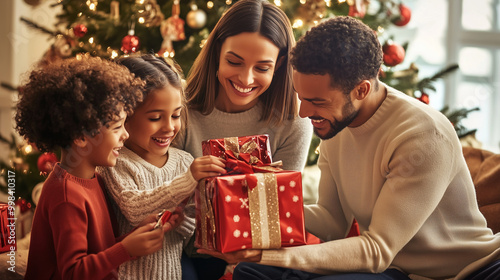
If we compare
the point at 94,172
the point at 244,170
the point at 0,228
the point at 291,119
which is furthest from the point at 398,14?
the point at 0,228

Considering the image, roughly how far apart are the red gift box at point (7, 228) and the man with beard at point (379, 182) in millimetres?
708

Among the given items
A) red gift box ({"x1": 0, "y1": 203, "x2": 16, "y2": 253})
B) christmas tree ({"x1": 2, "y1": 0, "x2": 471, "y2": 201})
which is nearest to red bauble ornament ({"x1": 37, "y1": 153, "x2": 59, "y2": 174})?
christmas tree ({"x1": 2, "y1": 0, "x2": 471, "y2": 201})

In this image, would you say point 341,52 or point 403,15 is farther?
point 403,15

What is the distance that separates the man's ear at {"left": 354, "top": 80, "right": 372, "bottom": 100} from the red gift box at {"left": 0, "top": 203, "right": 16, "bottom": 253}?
104 cm

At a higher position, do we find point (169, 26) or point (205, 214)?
point (169, 26)

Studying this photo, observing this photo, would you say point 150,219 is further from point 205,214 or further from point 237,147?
point 237,147

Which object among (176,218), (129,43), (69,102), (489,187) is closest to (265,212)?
(176,218)

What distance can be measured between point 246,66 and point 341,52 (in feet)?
1.13

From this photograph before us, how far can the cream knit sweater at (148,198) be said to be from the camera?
135 centimetres

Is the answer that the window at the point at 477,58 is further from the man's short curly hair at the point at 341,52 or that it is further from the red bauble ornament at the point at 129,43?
the man's short curly hair at the point at 341,52

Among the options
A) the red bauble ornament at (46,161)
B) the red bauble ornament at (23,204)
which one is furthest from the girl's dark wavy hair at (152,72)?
the red bauble ornament at (23,204)

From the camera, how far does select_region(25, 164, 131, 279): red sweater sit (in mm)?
1215

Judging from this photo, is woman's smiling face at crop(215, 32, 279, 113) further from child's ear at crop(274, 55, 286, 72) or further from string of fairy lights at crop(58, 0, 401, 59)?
string of fairy lights at crop(58, 0, 401, 59)

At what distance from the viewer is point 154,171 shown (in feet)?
4.71
